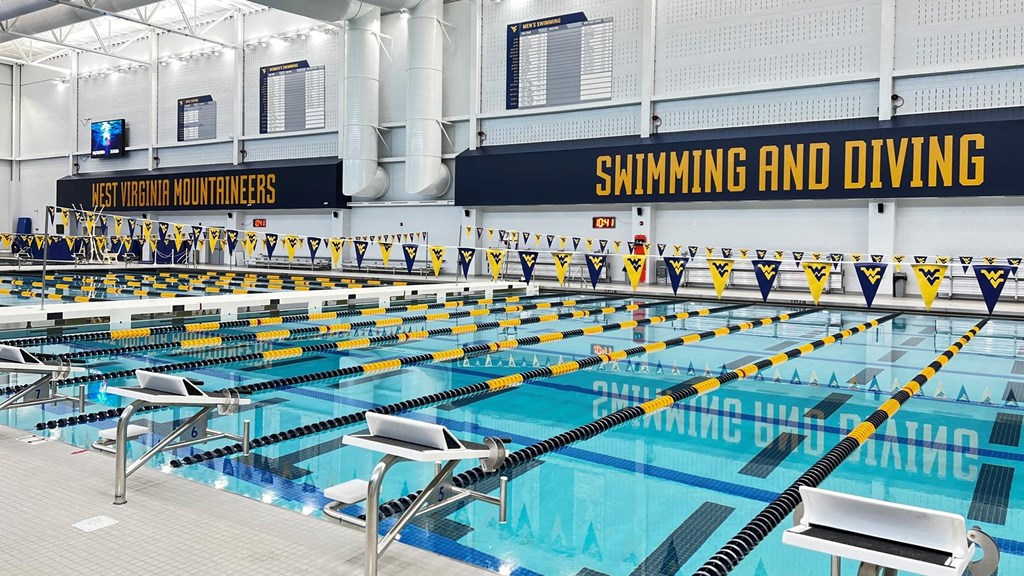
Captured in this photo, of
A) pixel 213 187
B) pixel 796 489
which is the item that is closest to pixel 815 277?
pixel 796 489

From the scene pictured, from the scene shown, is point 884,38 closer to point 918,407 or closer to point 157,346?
point 918,407

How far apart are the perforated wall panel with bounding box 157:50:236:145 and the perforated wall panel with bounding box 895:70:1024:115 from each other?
17.7m

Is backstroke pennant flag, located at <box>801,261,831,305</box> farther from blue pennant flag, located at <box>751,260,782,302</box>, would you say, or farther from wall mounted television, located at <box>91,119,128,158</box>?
wall mounted television, located at <box>91,119,128,158</box>

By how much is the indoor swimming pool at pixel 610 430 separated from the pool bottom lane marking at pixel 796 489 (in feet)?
0.37

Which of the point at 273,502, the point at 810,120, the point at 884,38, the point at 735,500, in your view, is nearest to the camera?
the point at 273,502

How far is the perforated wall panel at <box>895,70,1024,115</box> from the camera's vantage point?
13133 millimetres

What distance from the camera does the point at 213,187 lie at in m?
23.6

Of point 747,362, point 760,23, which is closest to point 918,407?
point 747,362

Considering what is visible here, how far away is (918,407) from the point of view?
5.29 m

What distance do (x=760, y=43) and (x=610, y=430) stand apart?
13.0m

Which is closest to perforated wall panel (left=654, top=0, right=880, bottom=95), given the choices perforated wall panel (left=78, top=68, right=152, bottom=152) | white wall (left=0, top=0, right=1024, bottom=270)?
white wall (left=0, top=0, right=1024, bottom=270)

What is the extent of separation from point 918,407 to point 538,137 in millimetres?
13955

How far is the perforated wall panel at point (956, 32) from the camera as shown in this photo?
42.8 ft

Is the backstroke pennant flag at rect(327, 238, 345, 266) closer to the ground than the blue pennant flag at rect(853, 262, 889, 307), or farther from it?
farther from it
